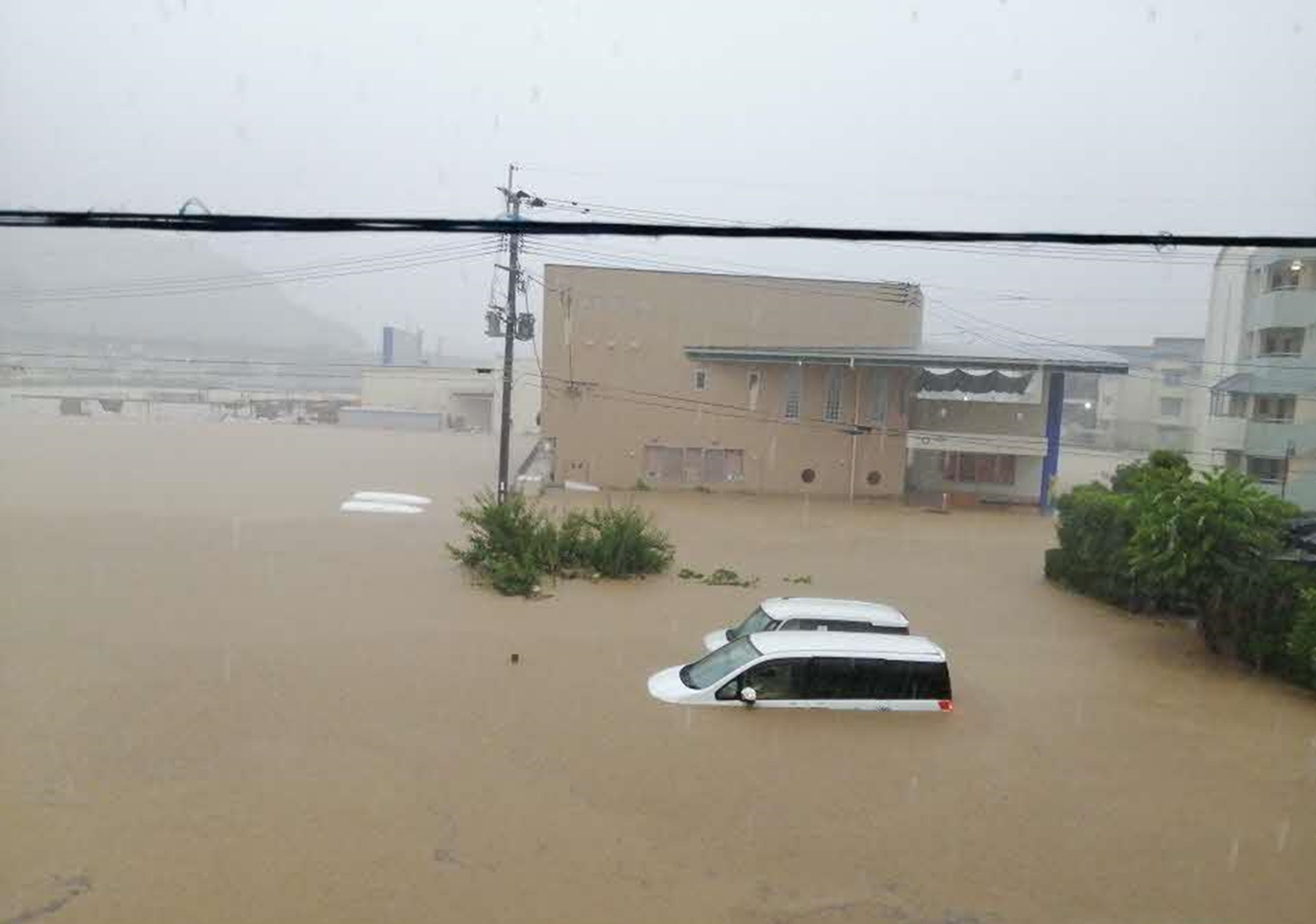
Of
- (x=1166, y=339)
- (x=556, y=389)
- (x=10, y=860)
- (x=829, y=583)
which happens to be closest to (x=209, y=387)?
(x=556, y=389)

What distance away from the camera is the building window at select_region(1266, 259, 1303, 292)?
22.4 meters

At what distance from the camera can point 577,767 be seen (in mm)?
7000

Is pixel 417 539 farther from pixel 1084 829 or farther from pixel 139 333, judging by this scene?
pixel 139 333

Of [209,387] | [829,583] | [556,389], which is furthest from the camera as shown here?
[209,387]

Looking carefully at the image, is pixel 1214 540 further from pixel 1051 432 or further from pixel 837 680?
pixel 1051 432

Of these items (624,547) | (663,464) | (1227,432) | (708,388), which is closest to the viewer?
(624,547)

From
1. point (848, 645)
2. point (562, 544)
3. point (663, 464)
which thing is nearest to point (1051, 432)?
point (663, 464)

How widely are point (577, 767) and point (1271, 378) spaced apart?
2246 centimetres

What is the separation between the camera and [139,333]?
126 meters

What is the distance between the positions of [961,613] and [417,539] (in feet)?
31.9

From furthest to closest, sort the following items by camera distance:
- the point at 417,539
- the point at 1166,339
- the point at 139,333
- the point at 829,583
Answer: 1. the point at 139,333
2. the point at 1166,339
3. the point at 417,539
4. the point at 829,583

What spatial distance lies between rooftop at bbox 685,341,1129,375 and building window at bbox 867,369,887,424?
717 mm

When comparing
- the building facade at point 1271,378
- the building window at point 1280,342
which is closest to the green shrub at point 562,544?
the building facade at point 1271,378

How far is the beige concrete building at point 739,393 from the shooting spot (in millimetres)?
25812
